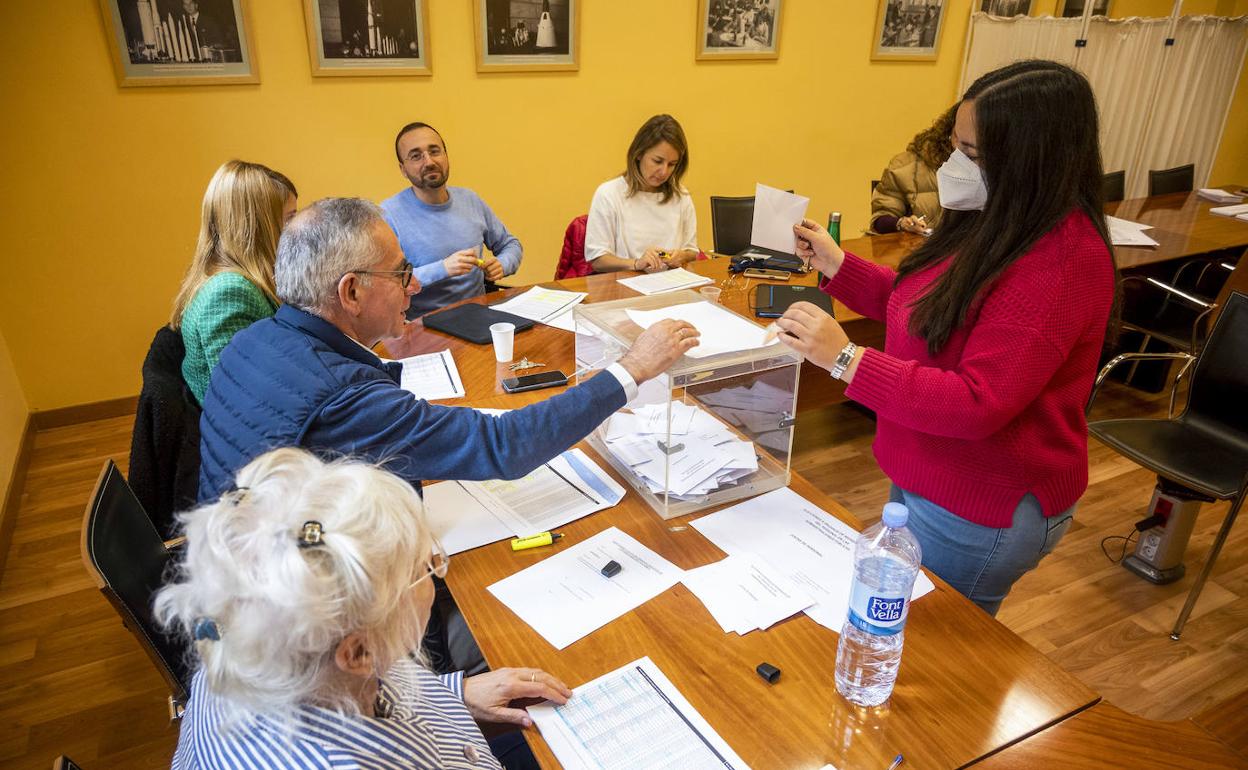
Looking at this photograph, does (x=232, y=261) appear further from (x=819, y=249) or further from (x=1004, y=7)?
(x=1004, y=7)

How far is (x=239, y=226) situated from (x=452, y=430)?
4.07ft

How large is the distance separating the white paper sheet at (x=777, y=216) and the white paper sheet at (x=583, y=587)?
1.18 meters

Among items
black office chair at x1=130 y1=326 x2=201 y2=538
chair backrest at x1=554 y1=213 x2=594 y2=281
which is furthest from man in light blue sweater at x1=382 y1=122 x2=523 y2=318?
Result: black office chair at x1=130 y1=326 x2=201 y2=538

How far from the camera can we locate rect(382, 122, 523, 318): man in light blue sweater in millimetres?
3016

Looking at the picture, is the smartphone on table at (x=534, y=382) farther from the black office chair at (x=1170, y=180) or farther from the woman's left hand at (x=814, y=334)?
the black office chair at (x=1170, y=180)

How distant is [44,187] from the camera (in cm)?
317

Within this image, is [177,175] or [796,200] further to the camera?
[177,175]

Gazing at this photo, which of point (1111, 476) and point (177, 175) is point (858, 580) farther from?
point (177, 175)

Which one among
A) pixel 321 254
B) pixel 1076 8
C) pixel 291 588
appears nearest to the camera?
pixel 291 588

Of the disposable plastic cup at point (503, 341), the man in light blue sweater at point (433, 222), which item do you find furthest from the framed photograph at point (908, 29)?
the disposable plastic cup at point (503, 341)

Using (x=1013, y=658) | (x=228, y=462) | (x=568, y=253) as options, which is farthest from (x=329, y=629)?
(x=568, y=253)

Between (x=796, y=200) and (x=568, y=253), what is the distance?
1.50 meters

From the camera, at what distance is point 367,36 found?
3512 millimetres

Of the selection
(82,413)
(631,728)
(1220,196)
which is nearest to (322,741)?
(631,728)
